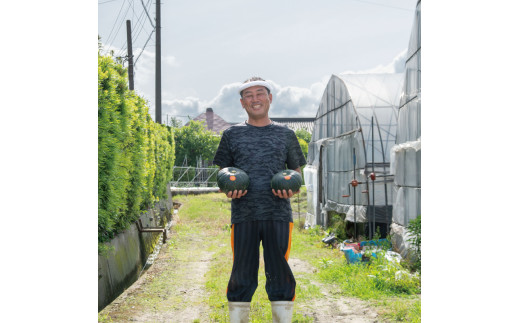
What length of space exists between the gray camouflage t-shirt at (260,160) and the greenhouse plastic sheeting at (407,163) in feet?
12.1

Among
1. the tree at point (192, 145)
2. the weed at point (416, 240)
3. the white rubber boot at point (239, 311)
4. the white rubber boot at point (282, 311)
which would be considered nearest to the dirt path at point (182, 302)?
the white rubber boot at point (239, 311)

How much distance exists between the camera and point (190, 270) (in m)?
7.22

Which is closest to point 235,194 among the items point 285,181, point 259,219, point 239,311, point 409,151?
point 259,219

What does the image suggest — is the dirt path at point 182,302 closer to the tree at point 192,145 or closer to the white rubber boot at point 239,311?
the white rubber boot at point 239,311

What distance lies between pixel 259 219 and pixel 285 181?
390mm

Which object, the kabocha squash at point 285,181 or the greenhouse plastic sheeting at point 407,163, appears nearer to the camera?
the kabocha squash at point 285,181

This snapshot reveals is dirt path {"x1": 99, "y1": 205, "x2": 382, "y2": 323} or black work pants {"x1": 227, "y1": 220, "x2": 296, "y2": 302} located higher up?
black work pants {"x1": 227, "y1": 220, "x2": 296, "y2": 302}

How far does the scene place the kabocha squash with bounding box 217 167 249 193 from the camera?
341 cm

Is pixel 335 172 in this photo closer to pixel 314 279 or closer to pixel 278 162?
pixel 314 279

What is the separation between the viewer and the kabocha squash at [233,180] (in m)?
3.41

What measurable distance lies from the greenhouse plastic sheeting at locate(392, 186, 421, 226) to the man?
3.96 m

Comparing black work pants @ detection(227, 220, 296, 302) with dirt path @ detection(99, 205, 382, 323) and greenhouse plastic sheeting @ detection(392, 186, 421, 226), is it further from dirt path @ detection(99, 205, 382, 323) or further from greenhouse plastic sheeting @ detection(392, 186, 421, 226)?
greenhouse plastic sheeting @ detection(392, 186, 421, 226)

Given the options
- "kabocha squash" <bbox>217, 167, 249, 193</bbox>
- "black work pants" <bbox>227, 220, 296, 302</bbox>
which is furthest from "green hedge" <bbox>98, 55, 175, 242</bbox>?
"black work pants" <bbox>227, 220, 296, 302</bbox>

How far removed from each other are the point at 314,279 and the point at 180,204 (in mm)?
14090
